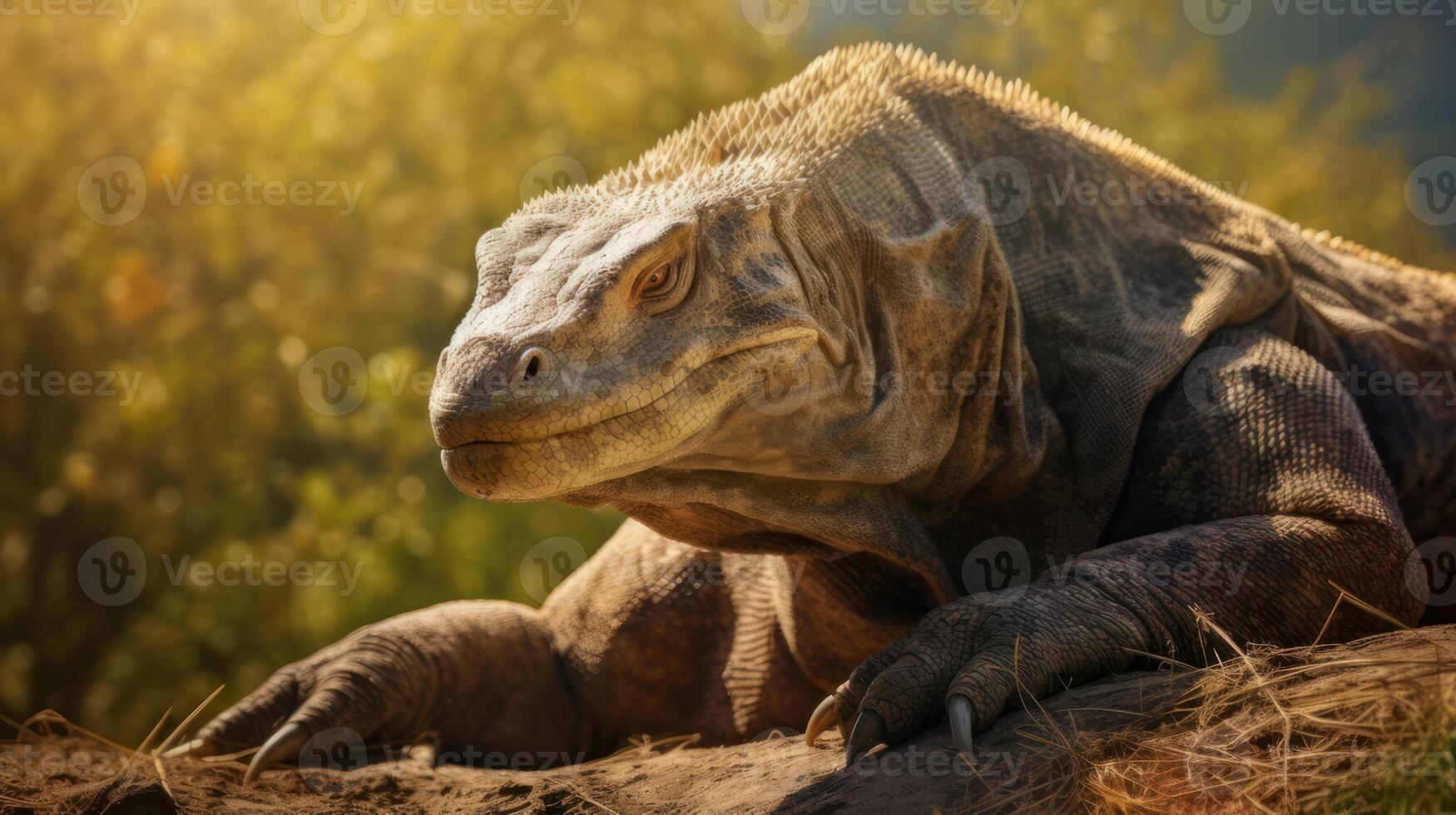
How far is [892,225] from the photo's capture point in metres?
3.95

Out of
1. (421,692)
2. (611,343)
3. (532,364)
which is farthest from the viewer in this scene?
(421,692)

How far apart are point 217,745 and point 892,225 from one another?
3.07 m

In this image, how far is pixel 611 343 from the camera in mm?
3166

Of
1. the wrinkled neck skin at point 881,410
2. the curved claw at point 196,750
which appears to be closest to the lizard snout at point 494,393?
the wrinkled neck skin at point 881,410

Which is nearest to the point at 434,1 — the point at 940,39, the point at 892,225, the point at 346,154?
the point at 346,154

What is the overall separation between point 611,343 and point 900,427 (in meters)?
1.08

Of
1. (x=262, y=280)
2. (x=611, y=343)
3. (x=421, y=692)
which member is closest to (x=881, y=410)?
(x=611, y=343)

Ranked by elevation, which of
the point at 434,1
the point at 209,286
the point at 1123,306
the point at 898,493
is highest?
the point at 434,1

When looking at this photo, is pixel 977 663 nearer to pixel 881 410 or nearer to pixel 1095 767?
pixel 1095 767

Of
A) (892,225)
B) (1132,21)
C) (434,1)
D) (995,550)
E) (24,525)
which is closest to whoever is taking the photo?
(892,225)

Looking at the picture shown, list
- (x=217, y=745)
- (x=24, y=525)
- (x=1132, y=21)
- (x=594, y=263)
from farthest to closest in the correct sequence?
(x=1132, y=21), (x=24, y=525), (x=217, y=745), (x=594, y=263)

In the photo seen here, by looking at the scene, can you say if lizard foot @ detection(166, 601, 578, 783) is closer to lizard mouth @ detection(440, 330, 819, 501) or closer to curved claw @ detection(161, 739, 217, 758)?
curved claw @ detection(161, 739, 217, 758)

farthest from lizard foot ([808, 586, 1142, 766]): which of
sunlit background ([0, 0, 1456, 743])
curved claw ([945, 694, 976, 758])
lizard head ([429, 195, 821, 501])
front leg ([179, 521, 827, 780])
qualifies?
sunlit background ([0, 0, 1456, 743])

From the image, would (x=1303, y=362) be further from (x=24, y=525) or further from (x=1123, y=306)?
(x=24, y=525)
